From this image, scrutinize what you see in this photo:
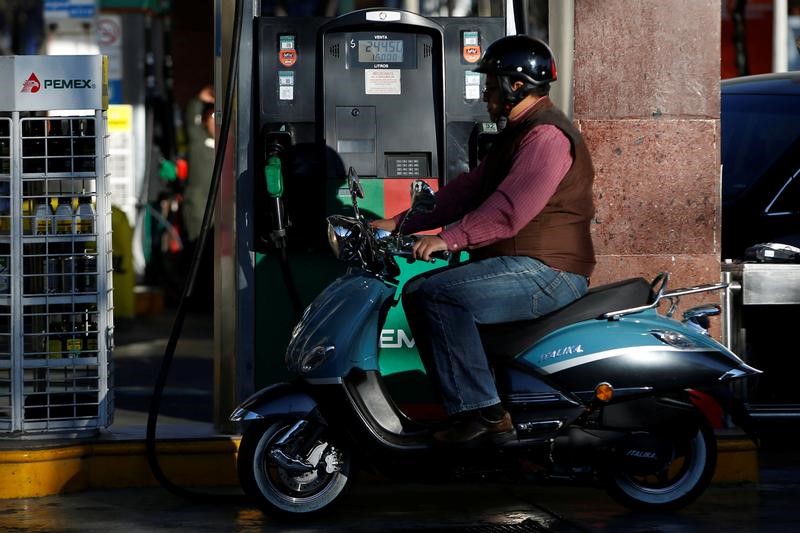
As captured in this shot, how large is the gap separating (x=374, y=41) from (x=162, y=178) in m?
10.2

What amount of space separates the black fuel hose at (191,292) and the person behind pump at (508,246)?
80cm

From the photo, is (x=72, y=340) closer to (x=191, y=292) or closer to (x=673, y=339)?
(x=191, y=292)

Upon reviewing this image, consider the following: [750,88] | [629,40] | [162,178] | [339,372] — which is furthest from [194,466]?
[162,178]

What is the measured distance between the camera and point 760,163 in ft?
26.8

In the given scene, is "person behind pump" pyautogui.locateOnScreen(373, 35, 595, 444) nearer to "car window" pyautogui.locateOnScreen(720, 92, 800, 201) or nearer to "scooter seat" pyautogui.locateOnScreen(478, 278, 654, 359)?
"scooter seat" pyautogui.locateOnScreen(478, 278, 654, 359)

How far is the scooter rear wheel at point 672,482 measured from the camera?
5.75 meters

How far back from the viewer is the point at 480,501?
6.10 m

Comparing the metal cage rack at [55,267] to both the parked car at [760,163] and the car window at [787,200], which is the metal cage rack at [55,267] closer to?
the parked car at [760,163]

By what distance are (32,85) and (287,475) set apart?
1.92 metres

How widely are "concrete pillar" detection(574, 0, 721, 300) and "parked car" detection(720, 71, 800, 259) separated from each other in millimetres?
1189

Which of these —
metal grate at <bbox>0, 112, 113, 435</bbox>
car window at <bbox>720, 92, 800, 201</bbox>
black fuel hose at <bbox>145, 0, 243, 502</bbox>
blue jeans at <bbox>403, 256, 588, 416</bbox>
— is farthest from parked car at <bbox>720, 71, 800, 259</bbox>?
metal grate at <bbox>0, 112, 113, 435</bbox>

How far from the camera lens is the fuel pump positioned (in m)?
6.46

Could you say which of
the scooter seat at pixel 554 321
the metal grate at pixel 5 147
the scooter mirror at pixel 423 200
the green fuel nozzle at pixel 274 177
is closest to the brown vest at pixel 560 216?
the scooter seat at pixel 554 321

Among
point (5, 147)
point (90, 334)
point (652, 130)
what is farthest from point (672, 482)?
point (5, 147)
